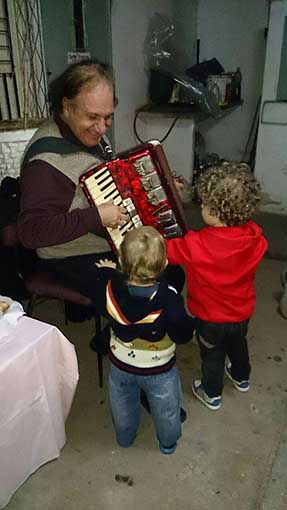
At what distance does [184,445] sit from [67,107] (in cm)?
121

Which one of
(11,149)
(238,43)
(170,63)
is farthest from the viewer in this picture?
(238,43)

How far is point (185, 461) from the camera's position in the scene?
1393 millimetres

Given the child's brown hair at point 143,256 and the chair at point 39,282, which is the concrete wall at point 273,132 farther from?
the child's brown hair at point 143,256

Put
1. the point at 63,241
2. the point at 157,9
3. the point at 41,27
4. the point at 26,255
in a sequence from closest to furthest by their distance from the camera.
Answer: the point at 63,241 → the point at 26,255 → the point at 41,27 → the point at 157,9

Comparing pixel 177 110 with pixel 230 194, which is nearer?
pixel 230 194

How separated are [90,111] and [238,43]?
305cm

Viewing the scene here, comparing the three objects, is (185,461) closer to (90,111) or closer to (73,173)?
(73,173)

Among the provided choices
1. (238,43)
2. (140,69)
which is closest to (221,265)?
(140,69)

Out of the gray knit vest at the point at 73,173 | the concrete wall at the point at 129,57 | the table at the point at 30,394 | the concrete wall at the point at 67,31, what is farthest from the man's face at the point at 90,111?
the concrete wall at the point at 129,57

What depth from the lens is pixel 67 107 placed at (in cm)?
141

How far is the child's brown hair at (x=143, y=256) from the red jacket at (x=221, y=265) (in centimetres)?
24

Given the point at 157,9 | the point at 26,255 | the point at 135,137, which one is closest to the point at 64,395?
the point at 26,255

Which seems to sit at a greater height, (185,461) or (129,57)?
(129,57)

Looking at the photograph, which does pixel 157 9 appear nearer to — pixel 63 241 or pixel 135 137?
pixel 135 137
